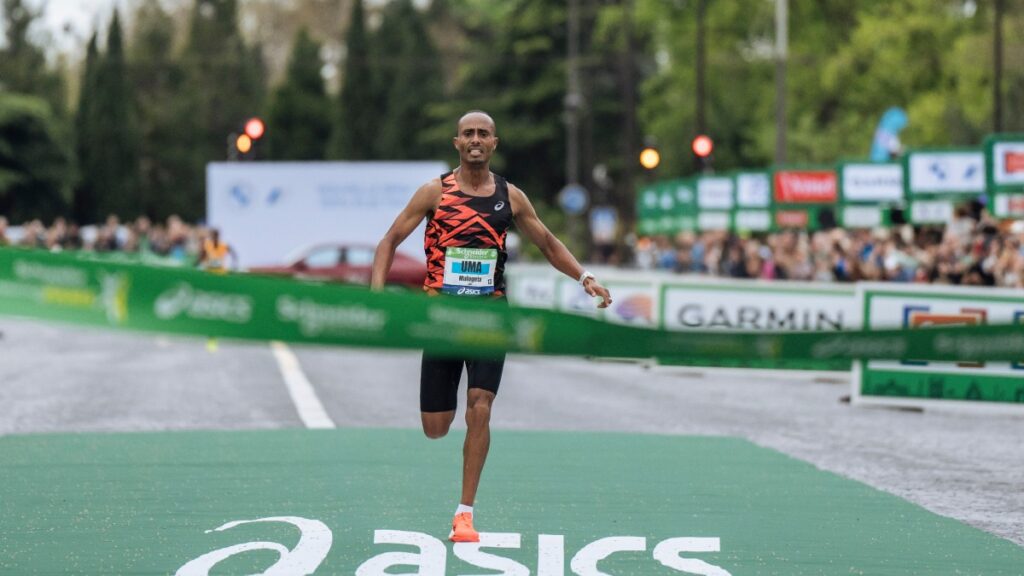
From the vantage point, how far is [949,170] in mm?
27203

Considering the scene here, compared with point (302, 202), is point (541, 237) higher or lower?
lower

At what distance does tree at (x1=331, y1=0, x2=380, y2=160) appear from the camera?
324 feet

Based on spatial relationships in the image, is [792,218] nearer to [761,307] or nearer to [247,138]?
[247,138]

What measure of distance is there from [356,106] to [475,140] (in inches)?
3596

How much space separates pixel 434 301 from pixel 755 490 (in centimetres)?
497

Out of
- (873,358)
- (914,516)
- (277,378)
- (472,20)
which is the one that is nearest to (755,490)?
(914,516)

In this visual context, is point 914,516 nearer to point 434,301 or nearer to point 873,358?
point 873,358

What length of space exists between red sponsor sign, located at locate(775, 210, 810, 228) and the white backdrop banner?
21.4 ft

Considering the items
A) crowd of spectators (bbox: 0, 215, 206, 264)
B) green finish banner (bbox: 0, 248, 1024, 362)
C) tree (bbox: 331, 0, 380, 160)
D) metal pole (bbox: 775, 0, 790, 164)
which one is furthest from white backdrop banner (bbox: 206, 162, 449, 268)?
tree (bbox: 331, 0, 380, 160)

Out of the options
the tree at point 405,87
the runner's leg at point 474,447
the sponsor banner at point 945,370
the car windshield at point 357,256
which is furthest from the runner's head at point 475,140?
the tree at point 405,87

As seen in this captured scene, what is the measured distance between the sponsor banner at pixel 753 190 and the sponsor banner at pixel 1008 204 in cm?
1168

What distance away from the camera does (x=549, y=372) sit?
25.5 meters

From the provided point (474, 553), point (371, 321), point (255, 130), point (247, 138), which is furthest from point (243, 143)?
point (371, 321)

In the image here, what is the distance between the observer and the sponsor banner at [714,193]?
37.2 meters
